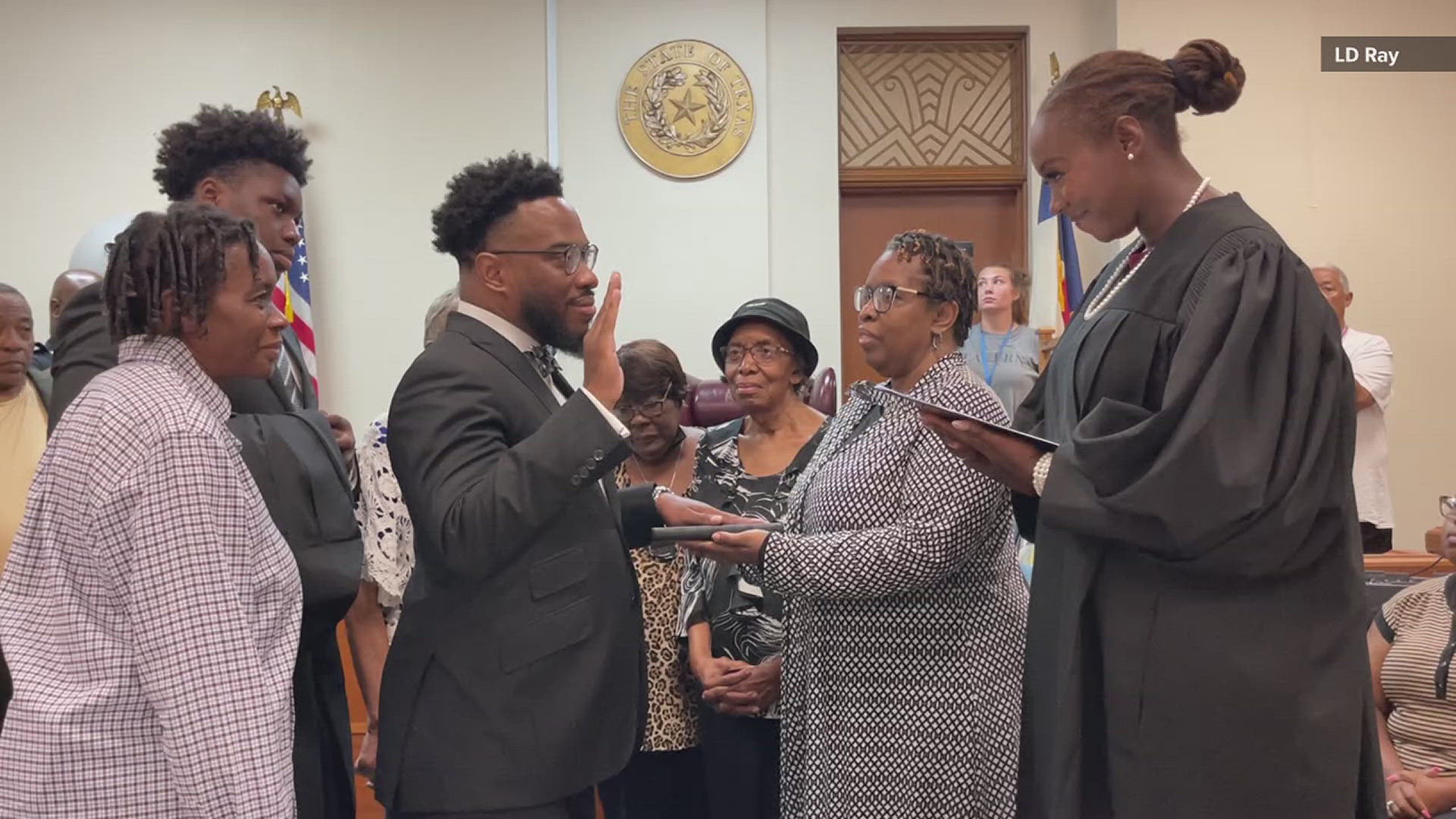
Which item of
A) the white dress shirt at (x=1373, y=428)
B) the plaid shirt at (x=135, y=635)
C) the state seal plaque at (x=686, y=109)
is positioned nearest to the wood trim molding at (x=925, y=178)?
the state seal plaque at (x=686, y=109)

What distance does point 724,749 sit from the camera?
277 cm

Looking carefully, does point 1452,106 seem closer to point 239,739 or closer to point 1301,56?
point 1301,56

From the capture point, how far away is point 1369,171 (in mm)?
7352

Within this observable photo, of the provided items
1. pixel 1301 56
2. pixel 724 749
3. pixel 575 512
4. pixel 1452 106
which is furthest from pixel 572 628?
pixel 1452 106

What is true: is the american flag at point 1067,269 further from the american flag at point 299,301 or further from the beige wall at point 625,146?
the american flag at point 299,301

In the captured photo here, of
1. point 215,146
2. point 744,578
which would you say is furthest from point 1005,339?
point 215,146

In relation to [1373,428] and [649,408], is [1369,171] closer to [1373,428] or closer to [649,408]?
[1373,428]

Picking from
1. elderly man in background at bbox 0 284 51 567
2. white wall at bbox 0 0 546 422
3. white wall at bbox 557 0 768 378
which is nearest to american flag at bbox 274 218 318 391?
white wall at bbox 0 0 546 422

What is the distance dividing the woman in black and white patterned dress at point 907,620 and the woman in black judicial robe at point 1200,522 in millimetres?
462

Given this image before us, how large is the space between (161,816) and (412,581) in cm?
57

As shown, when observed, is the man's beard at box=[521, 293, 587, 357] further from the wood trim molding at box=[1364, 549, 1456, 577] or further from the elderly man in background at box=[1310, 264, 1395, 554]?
the elderly man in background at box=[1310, 264, 1395, 554]

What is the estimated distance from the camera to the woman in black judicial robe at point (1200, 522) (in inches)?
62.7

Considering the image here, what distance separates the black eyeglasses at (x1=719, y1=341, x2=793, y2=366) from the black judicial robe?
4.29ft

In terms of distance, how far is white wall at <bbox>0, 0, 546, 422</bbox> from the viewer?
7.07 metres
